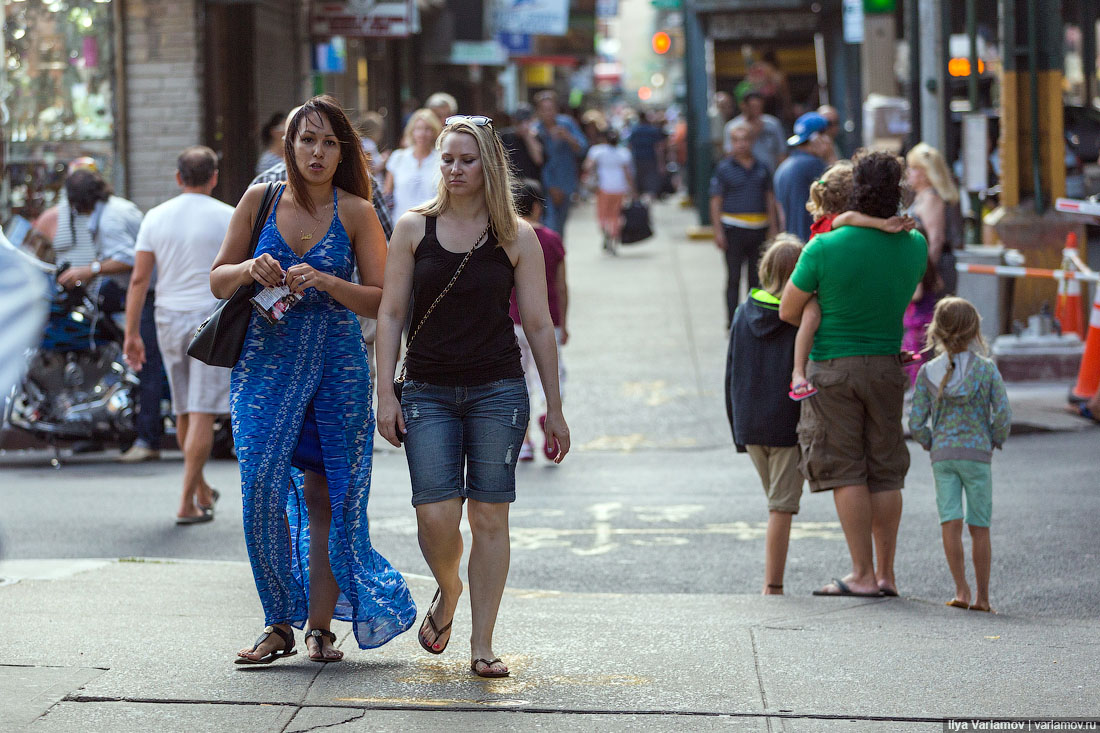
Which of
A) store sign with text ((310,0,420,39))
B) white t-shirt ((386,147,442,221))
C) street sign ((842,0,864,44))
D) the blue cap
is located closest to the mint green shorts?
the blue cap

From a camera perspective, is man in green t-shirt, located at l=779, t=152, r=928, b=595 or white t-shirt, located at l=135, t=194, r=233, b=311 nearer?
man in green t-shirt, located at l=779, t=152, r=928, b=595

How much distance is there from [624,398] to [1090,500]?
4.63 metres

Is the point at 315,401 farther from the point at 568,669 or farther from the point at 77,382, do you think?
the point at 77,382

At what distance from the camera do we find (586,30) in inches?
1721

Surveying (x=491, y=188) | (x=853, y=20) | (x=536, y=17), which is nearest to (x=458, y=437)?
(x=491, y=188)

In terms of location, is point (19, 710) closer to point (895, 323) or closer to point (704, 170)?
point (895, 323)

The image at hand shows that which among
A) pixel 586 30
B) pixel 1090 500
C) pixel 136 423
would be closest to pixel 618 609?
pixel 1090 500

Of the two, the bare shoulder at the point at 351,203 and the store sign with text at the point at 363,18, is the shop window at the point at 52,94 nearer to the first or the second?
the store sign with text at the point at 363,18


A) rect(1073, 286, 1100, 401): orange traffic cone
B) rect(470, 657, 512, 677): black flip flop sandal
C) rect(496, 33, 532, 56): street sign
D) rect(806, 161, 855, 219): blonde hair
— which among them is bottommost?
rect(470, 657, 512, 677): black flip flop sandal

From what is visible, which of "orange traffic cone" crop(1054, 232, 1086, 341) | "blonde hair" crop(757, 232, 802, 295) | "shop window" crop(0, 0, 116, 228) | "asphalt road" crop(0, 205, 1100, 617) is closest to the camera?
"blonde hair" crop(757, 232, 802, 295)

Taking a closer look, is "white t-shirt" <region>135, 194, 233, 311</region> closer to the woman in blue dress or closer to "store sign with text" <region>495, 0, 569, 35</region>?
the woman in blue dress

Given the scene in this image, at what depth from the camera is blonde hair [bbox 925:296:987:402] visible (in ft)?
21.0

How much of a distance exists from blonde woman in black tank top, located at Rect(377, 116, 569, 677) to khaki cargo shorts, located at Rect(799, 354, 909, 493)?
1850 millimetres

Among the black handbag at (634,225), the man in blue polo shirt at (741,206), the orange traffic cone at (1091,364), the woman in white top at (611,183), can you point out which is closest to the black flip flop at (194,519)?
the orange traffic cone at (1091,364)
